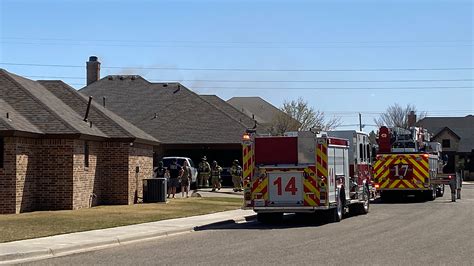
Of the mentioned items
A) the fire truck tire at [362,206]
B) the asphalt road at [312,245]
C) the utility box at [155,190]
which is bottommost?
the asphalt road at [312,245]

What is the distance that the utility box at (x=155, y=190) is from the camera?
30719 mm

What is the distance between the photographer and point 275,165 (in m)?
21.6

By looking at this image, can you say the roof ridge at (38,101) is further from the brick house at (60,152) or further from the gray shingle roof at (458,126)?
the gray shingle roof at (458,126)

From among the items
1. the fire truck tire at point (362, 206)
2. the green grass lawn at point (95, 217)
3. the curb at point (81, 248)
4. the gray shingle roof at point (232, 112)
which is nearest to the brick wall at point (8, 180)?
the green grass lawn at point (95, 217)

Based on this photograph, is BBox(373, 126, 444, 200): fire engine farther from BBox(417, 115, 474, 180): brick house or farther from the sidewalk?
BBox(417, 115, 474, 180): brick house

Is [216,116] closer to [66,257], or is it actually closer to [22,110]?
[22,110]

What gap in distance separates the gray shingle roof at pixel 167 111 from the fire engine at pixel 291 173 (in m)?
23.4

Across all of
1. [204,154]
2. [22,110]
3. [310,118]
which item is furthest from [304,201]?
[310,118]

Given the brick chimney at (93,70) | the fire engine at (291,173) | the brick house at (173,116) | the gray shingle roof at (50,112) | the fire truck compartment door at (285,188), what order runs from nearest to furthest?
1. the fire engine at (291,173)
2. the fire truck compartment door at (285,188)
3. the gray shingle roof at (50,112)
4. the brick house at (173,116)
5. the brick chimney at (93,70)

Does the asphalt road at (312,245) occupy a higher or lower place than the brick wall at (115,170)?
lower

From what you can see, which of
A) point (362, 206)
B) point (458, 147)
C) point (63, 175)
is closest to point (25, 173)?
point (63, 175)

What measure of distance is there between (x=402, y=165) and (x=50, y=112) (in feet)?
51.4

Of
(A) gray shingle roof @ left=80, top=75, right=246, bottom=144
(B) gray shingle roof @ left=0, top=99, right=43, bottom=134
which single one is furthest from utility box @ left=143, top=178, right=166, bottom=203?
(A) gray shingle roof @ left=80, top=75, right=246, bottom=144

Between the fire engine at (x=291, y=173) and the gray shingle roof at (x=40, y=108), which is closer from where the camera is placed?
the fire engine at (x=291, y=173)
